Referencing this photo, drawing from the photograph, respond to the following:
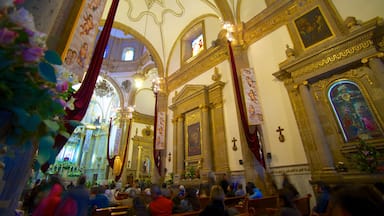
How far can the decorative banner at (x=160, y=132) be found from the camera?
9.64 metres

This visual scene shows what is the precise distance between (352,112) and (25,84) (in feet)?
21.7

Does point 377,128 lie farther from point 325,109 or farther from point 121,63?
point 121,63

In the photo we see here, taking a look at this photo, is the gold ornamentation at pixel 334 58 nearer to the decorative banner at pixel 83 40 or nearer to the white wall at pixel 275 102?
the white wall at pixel 275 102

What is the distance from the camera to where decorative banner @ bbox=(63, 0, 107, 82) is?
2344 mm

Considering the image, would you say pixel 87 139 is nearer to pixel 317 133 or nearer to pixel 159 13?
pixel 159 13

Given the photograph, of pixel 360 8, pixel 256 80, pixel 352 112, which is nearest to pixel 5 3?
pixel 352 112

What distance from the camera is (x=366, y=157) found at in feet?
13.8

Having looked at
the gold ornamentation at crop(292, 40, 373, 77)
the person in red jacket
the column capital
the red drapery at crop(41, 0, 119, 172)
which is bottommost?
the person in red jacket

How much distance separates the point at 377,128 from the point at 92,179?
20.3 meters

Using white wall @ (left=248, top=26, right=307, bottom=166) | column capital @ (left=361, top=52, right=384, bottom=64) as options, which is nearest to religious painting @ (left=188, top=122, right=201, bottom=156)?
white wall @ (left=248, top=26, right=307, bottom=166)

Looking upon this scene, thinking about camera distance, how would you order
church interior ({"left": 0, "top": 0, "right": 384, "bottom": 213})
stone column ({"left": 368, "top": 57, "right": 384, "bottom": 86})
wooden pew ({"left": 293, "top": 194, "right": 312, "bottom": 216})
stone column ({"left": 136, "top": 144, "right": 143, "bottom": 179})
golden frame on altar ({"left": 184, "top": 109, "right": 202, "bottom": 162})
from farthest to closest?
stone column ({"left": 136, "top": 144, "right": 143, "bottom": 179}), golden frame on altar ({"left": 184, "top": 109, "right": 202, "bottom": 162}), stone column ({"left": 368, "top": 57, "right": 384, "bottom": 86}), church interior ({"left": 0, "top": 0, "right": 384, "bottom": 213}), wooden pew ({"left": 293, "top": 194, "right": 312, "bottom": 216})

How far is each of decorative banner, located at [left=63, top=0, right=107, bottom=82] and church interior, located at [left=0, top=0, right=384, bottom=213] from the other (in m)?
0.02

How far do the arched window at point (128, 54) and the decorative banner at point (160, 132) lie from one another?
1108 centimetres

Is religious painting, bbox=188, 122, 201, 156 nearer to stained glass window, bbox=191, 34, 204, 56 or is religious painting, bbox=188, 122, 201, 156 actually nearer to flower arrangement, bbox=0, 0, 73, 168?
stained glass window, bbox=191, 34, 204, 56
